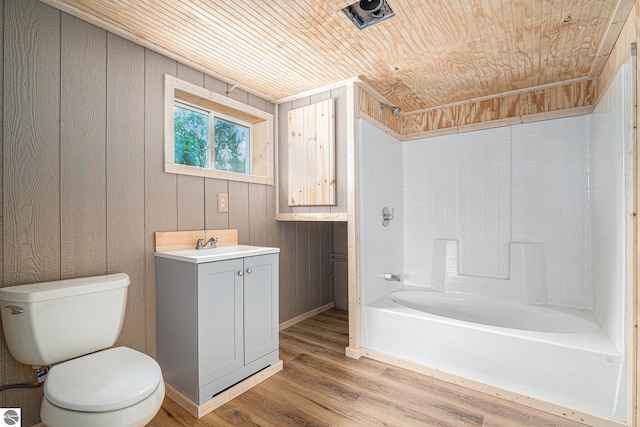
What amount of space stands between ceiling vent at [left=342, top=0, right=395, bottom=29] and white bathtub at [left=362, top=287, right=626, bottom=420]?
199 centimetres

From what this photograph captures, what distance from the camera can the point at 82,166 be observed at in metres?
1.72

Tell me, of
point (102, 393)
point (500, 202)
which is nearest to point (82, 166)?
point (102, 393)

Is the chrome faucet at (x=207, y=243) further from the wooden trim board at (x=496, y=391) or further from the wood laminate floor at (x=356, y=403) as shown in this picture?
the wooden trim board at (x=496, y=391)

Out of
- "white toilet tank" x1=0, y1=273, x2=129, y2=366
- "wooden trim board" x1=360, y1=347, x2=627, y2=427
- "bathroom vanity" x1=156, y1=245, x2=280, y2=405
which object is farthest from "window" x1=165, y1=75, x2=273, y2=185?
"wooden trim board" x1=360, y1=347, x2=627, y2=427

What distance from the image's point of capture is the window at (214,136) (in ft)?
7.13

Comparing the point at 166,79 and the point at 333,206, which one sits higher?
the point at 166,79

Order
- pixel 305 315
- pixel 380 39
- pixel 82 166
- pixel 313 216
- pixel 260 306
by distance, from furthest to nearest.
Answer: pixel 305 315 → pixel 313 216 → pixel 260 306 → pixel 380 39 → pixel 82 166

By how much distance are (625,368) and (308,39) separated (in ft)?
8.48

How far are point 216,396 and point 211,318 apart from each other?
0.47m

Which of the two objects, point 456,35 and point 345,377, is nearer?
point 456,35

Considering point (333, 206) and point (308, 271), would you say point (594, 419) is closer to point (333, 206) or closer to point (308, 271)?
point (333, 206)

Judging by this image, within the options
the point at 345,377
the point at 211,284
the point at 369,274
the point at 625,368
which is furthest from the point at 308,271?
the point at 625,368

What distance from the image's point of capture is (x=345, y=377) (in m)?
2.14

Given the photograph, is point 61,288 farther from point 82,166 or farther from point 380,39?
point 380,39
